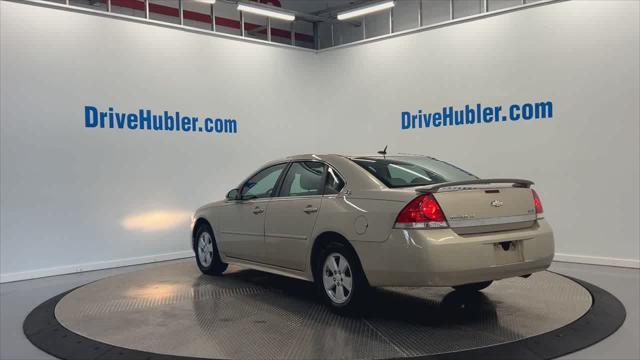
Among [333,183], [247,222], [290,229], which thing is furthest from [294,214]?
[247,222]

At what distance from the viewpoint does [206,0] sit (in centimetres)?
764

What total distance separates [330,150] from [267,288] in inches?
167

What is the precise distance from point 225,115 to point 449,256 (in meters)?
5.50

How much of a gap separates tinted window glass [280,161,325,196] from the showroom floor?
2337mm

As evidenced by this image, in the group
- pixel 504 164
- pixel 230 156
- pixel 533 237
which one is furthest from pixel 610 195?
pixel 230 156

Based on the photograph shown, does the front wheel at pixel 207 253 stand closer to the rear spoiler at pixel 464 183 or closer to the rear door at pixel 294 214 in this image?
the rear door at pixel 294 214

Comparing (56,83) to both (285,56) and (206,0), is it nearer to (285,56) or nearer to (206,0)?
(206,0)

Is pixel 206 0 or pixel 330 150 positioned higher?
pixel 206 0

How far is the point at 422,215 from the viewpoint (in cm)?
368

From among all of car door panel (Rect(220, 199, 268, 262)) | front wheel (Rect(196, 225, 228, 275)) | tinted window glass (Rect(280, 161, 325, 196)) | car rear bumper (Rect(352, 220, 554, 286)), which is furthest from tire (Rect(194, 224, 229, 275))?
car rear bumper (Rect(352, 220, 554, 286))

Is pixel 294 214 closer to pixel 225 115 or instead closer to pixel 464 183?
pixel 464 183

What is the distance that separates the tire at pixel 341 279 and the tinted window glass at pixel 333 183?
1.50 feet

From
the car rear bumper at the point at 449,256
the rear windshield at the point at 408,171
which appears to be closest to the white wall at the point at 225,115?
the rear windshield at the point at 408,171

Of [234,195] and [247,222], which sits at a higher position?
[234,195]
